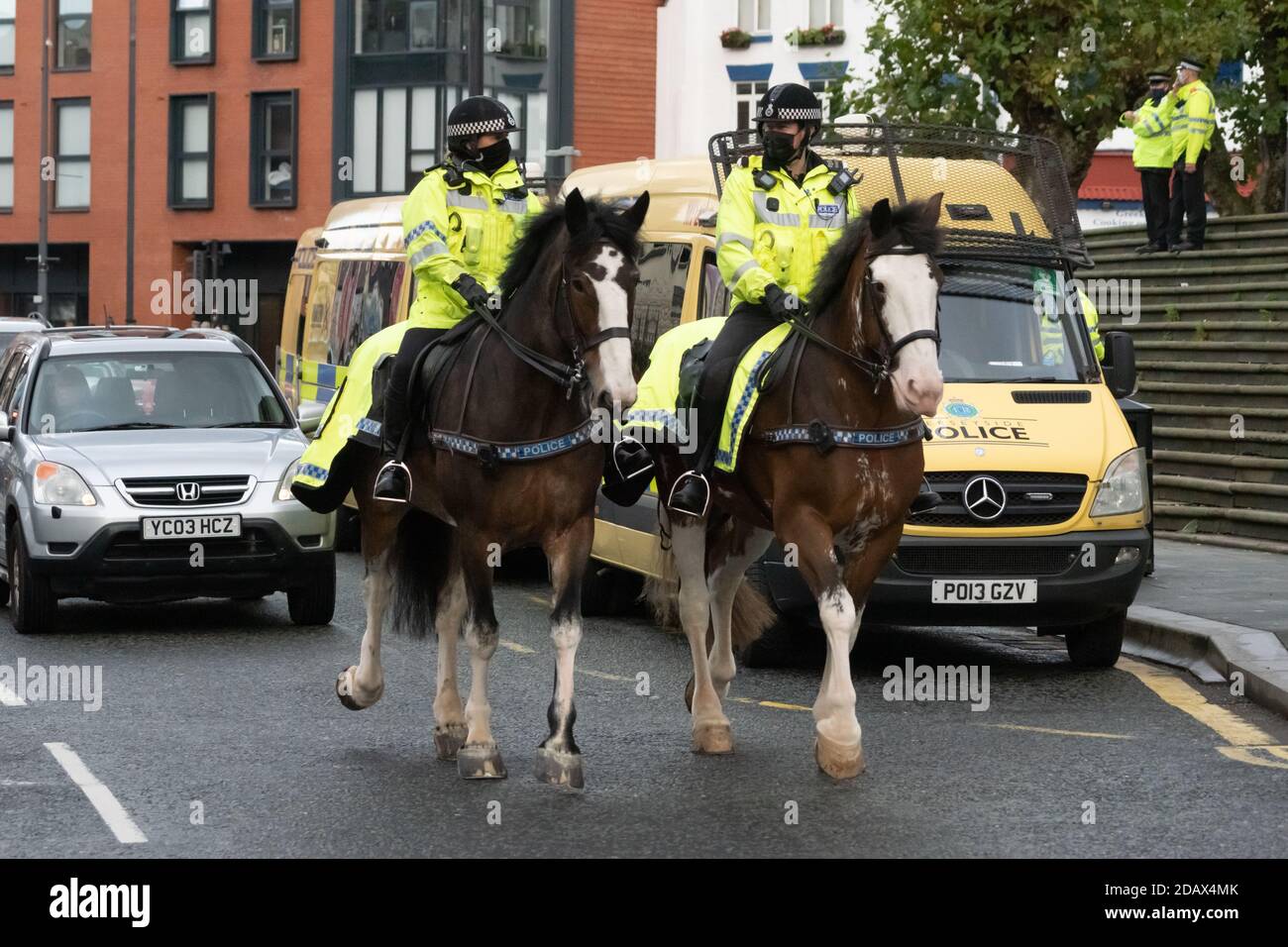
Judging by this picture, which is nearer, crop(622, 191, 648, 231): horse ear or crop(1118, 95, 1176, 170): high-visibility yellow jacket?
crop(622, 191, 648, 231): horse ear

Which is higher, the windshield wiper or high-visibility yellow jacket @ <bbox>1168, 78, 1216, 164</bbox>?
high-visibility yellow jacket @ <bbox>1168, 78, 1216, 164</bbox>

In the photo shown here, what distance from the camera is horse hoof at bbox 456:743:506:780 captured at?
338 inches

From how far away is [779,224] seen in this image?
9.44 m

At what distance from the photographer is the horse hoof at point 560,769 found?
328 inches

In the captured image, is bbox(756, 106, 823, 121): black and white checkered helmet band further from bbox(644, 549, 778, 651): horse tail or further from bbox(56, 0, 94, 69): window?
bbox(56, 0, 94, 69): window

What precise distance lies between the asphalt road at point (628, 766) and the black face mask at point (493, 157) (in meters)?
2.46

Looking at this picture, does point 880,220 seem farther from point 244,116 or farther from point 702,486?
point 244,116

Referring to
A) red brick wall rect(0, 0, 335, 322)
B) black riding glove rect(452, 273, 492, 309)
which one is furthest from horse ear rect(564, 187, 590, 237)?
red brick wall rect(0, 0, 335, 322)

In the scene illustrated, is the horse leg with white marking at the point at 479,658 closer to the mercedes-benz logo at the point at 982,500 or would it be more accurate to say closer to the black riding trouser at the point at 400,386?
the black riding trouser at the point at 400,386

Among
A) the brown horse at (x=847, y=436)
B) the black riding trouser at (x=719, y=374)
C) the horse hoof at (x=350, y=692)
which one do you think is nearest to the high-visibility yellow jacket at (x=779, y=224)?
the black riding trouser at (x=719, y=374)

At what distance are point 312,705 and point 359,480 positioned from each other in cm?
111

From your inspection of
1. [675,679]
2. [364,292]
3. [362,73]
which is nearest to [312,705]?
[675,679]

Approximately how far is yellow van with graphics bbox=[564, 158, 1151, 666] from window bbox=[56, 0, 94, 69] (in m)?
46.4

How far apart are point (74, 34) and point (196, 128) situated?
498 cm
